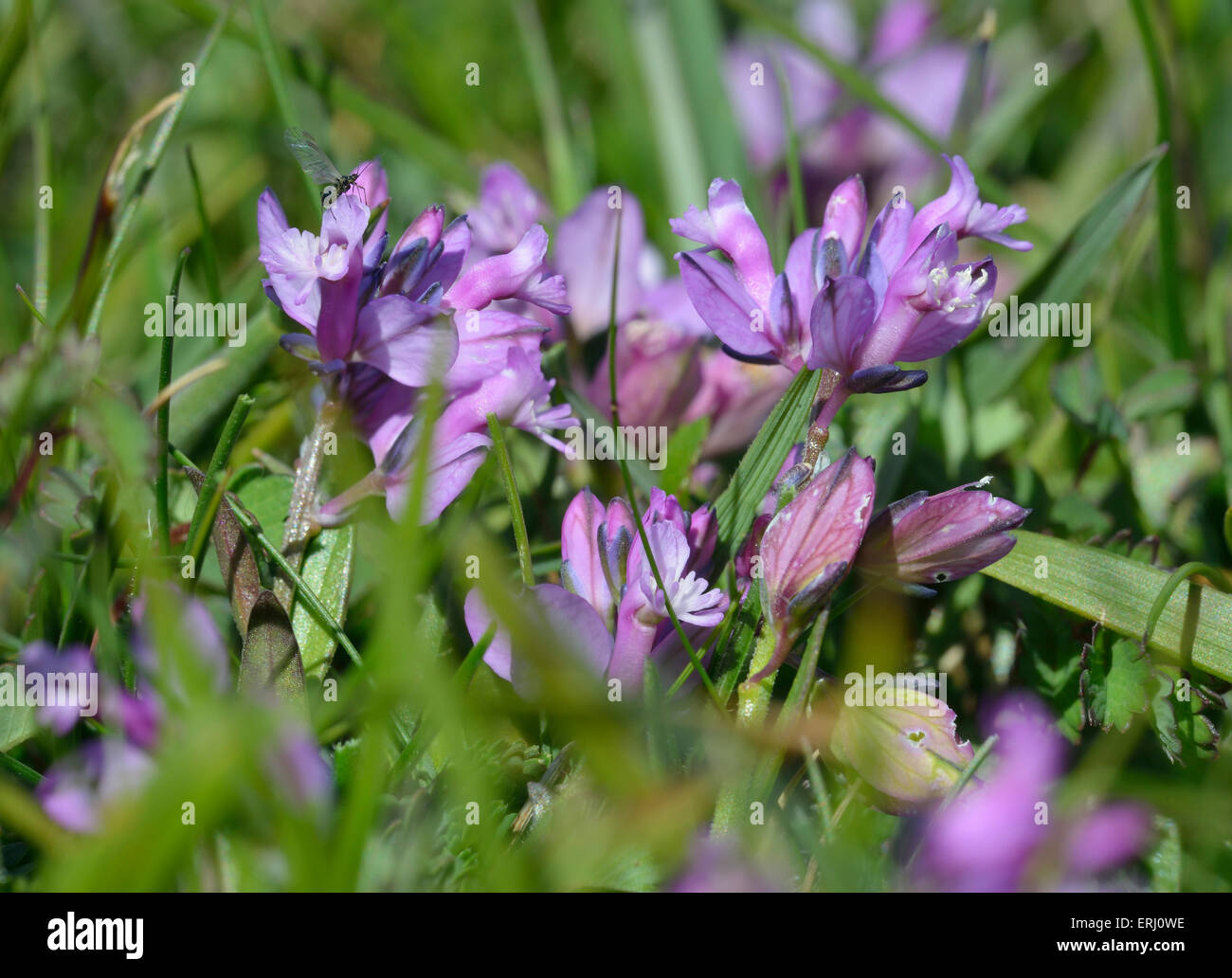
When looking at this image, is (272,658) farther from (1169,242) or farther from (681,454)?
(1169,242)

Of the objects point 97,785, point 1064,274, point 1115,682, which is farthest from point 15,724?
point 1064,274

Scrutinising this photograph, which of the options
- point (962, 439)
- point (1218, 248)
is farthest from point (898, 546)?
point (1218, 248)

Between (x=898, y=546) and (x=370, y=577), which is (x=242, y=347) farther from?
(x=898, y=546)

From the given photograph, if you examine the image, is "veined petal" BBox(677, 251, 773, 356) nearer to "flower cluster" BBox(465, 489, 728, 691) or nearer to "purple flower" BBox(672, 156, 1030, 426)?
"purple flower" BBox(672, 156, 1030, 426)

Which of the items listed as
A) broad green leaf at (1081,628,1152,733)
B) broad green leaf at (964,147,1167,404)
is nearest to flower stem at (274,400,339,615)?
broad green leaf at (1081,628,1152,733)

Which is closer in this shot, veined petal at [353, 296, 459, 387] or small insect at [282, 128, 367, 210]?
veined petal at [353, 296, 459, 387]

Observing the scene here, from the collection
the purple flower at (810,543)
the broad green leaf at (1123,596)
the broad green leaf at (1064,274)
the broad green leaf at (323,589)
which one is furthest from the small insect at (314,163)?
the broad green leaf at (1064,274)
